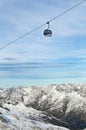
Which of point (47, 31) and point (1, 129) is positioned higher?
point (47, 31)

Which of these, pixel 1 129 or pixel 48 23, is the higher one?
pixel 48 23

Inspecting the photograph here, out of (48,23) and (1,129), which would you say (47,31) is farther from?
(1,129)

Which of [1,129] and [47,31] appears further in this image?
[1,129]

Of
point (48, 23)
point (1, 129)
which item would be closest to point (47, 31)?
point (48, 23)

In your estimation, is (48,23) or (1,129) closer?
(48,23)
